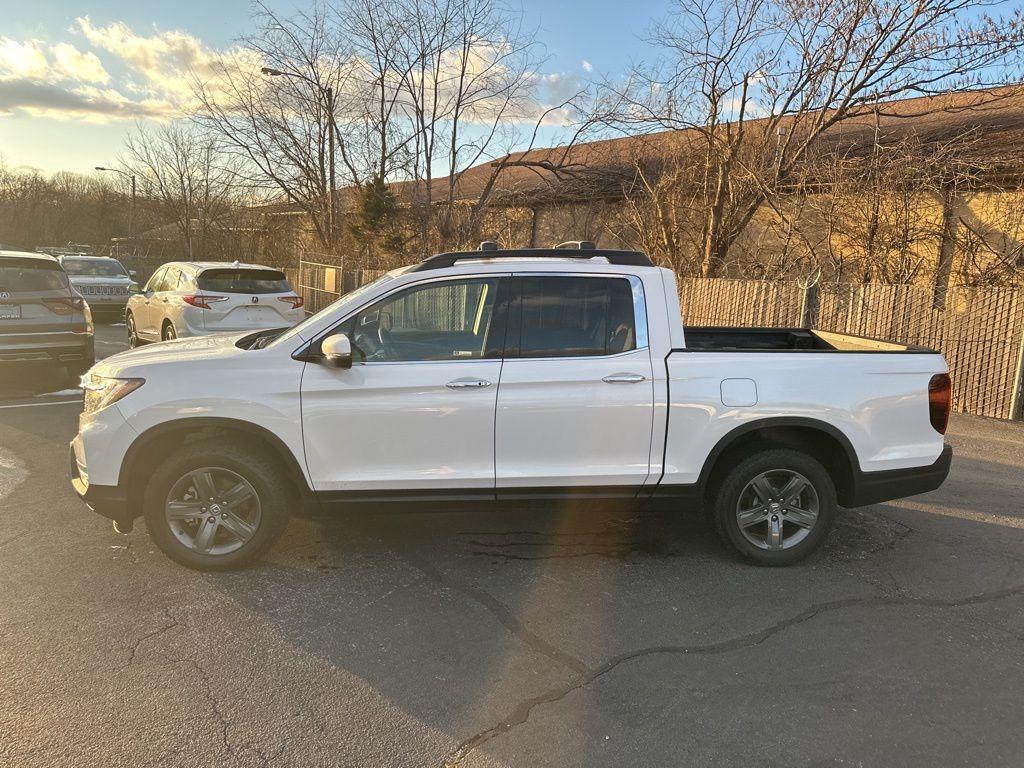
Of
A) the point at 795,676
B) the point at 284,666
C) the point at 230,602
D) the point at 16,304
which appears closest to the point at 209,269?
the point at 16,304

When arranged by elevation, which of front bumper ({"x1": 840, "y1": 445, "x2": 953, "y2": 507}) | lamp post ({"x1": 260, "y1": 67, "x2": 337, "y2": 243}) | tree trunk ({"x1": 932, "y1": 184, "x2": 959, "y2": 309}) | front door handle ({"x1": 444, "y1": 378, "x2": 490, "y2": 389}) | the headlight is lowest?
front bumper ({"x1": 840, "y1": 445, "x2": 953, "y2": 507})

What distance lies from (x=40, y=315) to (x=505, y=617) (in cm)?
794

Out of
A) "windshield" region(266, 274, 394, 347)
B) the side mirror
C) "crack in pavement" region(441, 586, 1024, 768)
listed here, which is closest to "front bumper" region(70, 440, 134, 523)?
"windshield" region(266, 274, 394, 347)

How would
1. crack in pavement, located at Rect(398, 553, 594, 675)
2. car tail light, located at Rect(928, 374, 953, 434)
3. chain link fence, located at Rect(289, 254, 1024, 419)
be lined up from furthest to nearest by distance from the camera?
1. chain link fence, located at Rect(289, 254, 1024, 419)
2. car tail light, located at Rect(928, 374, 953, 434)
3. crack in pavement, located at Rect(398, 553, 594, 675)

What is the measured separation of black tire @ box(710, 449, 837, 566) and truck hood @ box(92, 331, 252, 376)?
115 inches

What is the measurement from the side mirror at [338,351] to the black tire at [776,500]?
229 centimetres

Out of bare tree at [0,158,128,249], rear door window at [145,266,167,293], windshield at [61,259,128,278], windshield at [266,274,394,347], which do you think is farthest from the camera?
bare tree at [0,158,128,249]

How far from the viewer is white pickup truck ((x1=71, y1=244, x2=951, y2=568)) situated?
151 inches

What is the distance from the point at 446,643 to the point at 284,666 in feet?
2.37

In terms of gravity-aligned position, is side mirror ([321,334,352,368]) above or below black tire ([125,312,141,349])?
above

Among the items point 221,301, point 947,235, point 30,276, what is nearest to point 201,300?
point 221,301

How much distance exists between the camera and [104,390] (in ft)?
13.0

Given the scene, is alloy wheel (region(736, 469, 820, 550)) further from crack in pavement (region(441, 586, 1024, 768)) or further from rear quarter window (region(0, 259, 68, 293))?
rear quarter window (region(0, 259, 68, 293))

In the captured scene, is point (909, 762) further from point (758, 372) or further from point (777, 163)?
point (777, 163)
